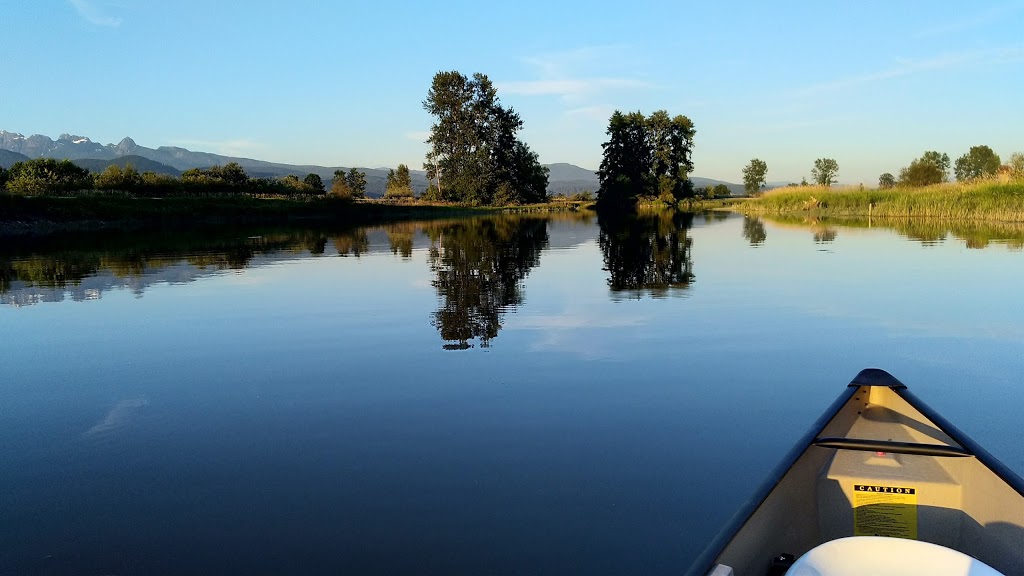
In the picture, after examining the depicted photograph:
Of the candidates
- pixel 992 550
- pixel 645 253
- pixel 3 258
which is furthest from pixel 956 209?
pixel 3 258

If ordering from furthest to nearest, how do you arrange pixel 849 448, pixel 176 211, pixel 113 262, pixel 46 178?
1. pixel 46 178
2. pixel 176 211
3. pixel 113 262
4. pixel 849 448

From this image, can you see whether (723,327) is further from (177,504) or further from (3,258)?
(3,258)

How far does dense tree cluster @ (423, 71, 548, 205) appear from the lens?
3787 inches

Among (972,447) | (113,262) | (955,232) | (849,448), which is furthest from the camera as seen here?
(955,232)

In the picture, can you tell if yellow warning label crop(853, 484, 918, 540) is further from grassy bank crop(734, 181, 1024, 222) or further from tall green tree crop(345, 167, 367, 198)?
tall green tree crop(345, 167, 367, 198)

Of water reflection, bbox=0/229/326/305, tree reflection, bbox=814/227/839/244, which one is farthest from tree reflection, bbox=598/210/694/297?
water reflection, bbox=0/229/326/305

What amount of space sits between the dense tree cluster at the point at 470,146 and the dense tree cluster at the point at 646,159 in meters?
15.2

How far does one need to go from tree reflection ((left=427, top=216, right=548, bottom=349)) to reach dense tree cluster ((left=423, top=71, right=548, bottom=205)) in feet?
213

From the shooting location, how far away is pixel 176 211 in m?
56.8

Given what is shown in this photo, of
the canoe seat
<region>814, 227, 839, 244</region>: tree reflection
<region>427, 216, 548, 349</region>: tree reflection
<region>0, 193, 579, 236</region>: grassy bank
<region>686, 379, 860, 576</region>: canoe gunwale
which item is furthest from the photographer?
<region>0, 193, 579, 236</region>: grassy bank

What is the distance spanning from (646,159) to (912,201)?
57.5m

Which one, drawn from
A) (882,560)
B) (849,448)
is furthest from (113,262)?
(882,560)

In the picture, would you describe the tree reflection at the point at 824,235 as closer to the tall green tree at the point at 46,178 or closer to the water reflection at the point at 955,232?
the water reflection at the point at 955,232

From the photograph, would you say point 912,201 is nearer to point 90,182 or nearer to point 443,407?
point 443,407
